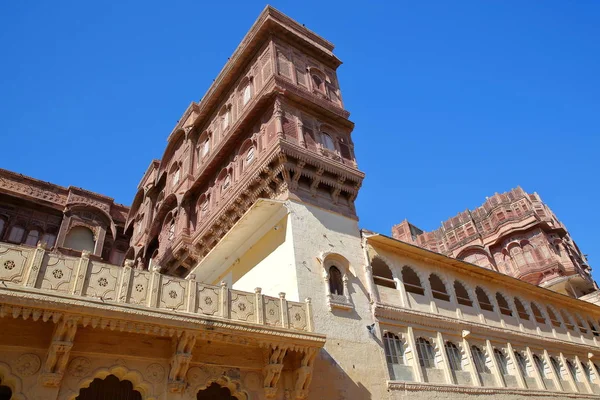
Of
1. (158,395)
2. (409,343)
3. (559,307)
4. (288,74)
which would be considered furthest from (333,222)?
(559,307)

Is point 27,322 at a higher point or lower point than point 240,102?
lower

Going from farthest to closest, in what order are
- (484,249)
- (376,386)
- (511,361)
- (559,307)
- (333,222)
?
(484,249) < (559,307) < (511,361) < (333,222) < (376,386)

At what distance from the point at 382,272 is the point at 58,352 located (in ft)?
36.1

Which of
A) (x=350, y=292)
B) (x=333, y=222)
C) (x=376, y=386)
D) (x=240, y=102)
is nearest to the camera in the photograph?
(x=376, y=386)

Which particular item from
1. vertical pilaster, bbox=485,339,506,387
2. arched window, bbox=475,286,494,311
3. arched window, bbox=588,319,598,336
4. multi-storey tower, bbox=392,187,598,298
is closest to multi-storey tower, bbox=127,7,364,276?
vertical pilaster, bbox=485,339,506,387

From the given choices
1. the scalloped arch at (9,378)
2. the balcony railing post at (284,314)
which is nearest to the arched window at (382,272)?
the balcony railing post at (284,314)

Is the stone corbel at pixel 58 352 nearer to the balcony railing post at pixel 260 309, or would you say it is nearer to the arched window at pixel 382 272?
the balcony railing post at pixel 260 309

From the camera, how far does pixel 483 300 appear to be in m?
19.7

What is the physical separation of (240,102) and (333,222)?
747 centimetres

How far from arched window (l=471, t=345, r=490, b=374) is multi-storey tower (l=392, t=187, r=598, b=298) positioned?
57.6ft

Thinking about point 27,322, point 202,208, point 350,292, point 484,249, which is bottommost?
point 27,322

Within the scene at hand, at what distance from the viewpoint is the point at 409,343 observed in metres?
13.7

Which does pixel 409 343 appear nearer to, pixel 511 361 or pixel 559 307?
pixel 511 361

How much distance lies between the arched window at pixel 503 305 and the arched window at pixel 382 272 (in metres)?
6.60
